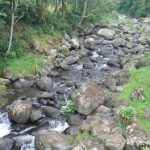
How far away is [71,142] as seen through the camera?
71.8ft

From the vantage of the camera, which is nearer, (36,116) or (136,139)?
(136,139)

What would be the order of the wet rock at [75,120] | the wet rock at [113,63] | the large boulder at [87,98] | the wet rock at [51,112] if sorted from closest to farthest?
the wet rock at [75,120] < the large boulder at [87,98] < the wet rock at [51,112] < the wet rock at [113,63]

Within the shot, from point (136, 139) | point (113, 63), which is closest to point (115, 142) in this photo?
point (136, 139)

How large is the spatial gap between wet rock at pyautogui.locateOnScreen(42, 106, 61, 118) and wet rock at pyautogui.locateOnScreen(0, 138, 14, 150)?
4.82 metres

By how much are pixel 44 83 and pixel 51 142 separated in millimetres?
11621

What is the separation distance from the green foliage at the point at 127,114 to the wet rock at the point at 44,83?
9.88m

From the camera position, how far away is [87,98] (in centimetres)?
2580

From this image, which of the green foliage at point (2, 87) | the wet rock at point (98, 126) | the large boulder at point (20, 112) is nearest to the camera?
the wet rock at point (98, 126)

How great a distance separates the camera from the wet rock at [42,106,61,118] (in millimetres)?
26289

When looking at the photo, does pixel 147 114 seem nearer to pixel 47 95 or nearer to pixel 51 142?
pixel 51 142

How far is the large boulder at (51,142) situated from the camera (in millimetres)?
20922

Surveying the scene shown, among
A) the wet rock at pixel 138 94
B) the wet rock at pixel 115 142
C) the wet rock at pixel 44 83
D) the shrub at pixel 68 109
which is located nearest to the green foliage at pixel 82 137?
the wet rock at pixel 115 142

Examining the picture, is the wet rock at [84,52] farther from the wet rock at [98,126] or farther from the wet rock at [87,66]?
the wet rock at [98,126]

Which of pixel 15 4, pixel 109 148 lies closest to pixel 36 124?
pixel 109 148
